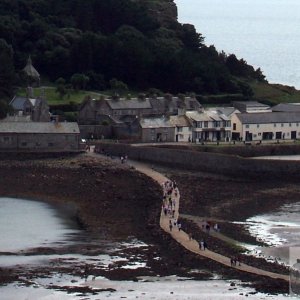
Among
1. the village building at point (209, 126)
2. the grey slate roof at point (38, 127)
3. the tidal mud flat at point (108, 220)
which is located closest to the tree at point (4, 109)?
the grey slate roof at point (38, 127)

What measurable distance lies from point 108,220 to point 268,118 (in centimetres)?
2108

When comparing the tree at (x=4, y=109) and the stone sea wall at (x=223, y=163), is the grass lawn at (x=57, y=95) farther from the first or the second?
the stone sea wall at (x=223, y=163)

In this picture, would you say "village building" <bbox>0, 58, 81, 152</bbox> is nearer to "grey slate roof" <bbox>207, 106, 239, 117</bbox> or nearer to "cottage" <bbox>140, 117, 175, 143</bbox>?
"cottage" <bbox>140, 117, 175, 143</bbox>

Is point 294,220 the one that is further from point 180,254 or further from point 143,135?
point 143,135

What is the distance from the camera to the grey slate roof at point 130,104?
59.2 metres

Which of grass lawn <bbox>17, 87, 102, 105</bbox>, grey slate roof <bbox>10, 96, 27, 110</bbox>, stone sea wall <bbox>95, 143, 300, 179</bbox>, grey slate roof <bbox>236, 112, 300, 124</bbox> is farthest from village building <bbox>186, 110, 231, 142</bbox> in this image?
grey slate roof <bbox>10, 96, 27, 110</bbox>

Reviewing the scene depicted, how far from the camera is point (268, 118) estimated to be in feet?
195

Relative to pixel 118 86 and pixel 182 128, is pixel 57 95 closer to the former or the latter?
pixel 118 86

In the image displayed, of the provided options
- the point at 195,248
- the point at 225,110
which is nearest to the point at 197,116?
the point at 225,110

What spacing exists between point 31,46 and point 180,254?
130 ft

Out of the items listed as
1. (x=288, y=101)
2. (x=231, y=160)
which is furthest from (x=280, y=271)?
(x=288, y=101)

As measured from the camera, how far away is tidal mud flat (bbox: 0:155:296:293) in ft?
106

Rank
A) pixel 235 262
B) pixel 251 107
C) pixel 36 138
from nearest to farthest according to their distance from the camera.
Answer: pixel 235 262, pixel 36 138, pixel 251 107

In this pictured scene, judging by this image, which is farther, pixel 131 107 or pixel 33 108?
pixel 131 107
